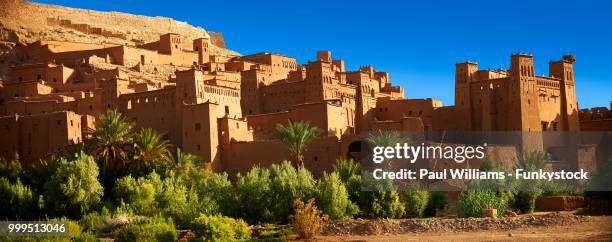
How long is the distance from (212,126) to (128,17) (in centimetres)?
3840

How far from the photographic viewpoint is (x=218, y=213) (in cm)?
3812

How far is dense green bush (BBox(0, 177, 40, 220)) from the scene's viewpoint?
4125cm

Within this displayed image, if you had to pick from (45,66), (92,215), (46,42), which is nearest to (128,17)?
(46,42)

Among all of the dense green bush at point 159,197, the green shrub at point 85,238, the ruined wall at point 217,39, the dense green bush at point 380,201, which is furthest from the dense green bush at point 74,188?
the ruined wall at point 217,39

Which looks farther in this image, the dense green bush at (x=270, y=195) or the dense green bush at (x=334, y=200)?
the dense green bush at (x=270, y=195)

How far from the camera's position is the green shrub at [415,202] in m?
40.3

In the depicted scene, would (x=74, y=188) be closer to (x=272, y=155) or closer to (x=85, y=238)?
(x=272, y=155)

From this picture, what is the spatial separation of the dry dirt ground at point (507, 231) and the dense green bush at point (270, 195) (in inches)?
137

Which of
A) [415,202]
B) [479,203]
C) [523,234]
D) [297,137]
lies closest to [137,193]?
[297,137]

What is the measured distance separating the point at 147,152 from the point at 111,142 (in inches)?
59.2

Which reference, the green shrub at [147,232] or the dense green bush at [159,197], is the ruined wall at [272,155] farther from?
the green shrub at [147,232]

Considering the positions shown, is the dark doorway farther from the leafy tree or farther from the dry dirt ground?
the dry dirt ground

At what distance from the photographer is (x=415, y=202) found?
1588 inches

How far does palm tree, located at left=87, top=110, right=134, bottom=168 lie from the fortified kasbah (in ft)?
9.63
